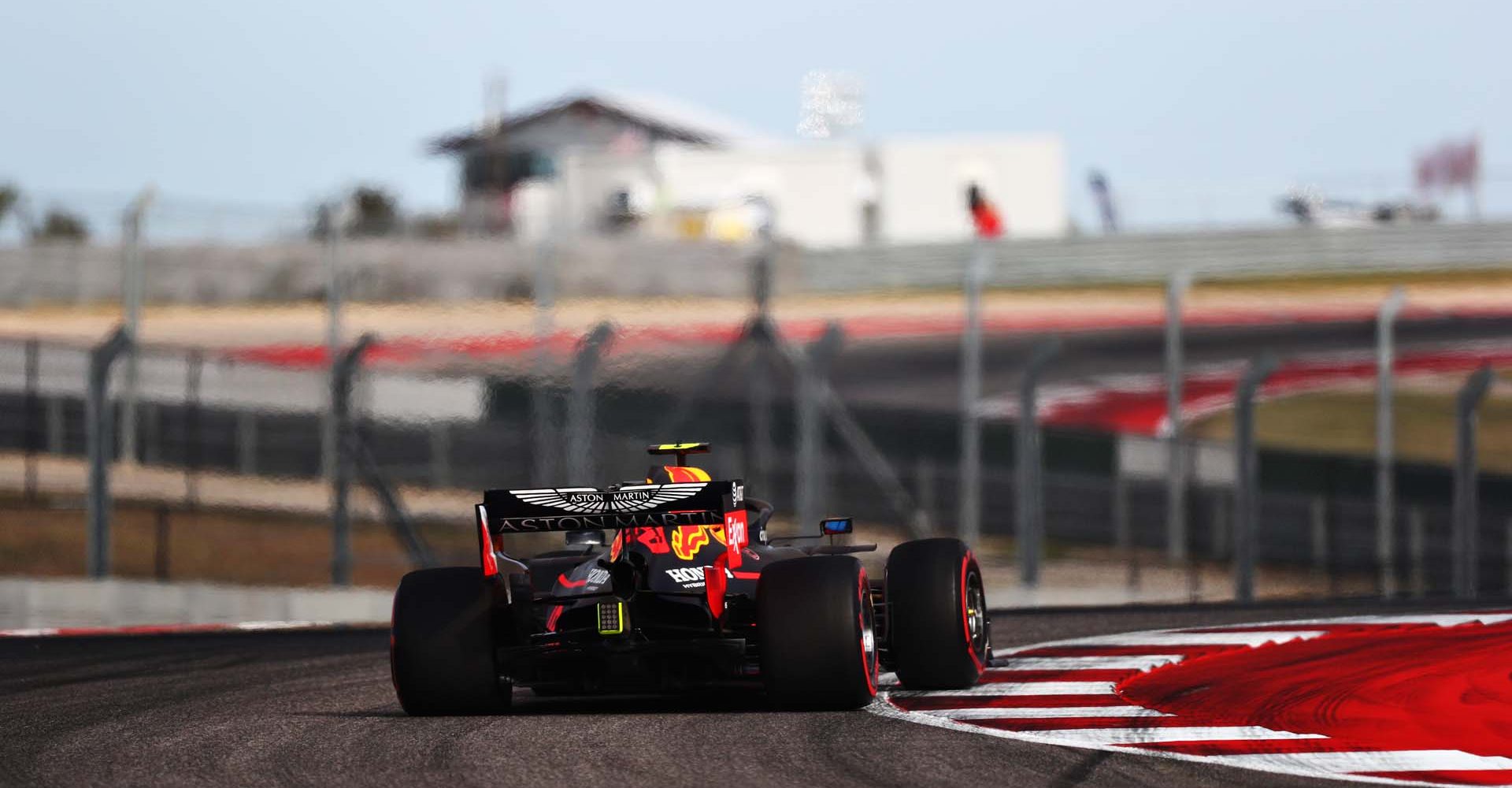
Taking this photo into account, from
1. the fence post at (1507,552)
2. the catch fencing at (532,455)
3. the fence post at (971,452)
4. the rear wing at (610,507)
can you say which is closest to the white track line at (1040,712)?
the rear wing at (610,507)

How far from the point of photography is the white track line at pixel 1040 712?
8383 millimetres

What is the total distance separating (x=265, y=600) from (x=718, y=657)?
26.7 ft

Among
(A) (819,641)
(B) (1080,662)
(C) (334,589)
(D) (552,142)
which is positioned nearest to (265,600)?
(C) (334,589)

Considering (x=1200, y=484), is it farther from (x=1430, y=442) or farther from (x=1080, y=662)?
(x=1430, y=442)

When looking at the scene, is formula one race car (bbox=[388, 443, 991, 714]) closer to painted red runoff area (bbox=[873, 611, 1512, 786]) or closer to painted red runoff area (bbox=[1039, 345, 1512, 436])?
painted red runoff area (bbox=[873, 611, 1512, 786])

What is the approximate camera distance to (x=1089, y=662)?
1070cm

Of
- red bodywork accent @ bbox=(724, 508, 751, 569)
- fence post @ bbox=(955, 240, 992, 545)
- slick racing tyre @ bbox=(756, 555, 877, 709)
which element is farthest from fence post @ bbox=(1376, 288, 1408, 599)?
slick racing tyre @ bbox=(756, 555, 877, 709)

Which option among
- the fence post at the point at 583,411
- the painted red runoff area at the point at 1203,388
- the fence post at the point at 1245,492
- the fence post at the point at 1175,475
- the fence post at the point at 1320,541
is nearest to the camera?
the fence post at the point at 583,411

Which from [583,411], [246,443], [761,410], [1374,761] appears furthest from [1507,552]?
[1374,761]

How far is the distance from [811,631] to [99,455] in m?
8.26

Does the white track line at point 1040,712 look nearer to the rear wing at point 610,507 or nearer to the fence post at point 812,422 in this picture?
the rear wing at point 610,507

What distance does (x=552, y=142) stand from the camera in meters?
77.1

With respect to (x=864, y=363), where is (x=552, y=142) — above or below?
above

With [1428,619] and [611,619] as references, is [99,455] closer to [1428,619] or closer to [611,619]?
[611,619]
